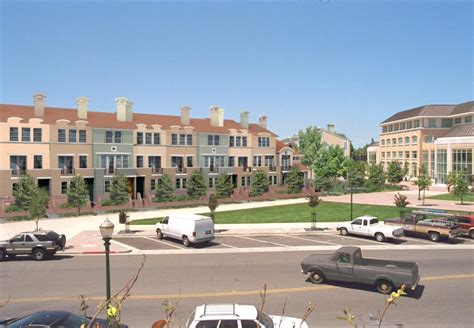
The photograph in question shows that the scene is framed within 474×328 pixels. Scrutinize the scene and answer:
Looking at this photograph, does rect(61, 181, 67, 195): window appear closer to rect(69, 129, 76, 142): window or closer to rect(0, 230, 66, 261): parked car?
rect(69, 129, 76, 142): window

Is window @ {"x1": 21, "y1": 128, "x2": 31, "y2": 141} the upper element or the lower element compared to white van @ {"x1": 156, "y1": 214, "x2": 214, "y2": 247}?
upper

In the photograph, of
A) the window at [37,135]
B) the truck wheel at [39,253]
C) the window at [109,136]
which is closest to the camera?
the truck wheel at [39,253]

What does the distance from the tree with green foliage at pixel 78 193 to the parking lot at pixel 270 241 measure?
14959 millimetres

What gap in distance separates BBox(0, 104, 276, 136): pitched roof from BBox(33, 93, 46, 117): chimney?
0.62m

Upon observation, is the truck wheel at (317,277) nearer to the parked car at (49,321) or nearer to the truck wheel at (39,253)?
the parked car at (49,321)

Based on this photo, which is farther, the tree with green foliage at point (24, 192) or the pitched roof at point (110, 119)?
the pitched roof at point (110, 119)

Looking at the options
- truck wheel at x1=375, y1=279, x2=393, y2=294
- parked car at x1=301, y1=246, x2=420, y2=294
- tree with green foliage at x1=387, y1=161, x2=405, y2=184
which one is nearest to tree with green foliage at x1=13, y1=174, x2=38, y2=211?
parked car at x1=301, y1=246, x2=420, y2=294

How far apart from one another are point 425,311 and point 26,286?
1710 cm

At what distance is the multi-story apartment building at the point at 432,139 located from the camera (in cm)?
7081

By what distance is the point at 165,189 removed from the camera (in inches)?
2008

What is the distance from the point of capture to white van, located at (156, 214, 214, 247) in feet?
85.2

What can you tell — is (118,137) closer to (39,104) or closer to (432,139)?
(39,104)

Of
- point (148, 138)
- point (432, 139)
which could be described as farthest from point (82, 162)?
point (432, 139)

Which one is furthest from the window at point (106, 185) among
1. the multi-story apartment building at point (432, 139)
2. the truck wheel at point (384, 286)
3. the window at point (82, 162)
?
the multi-story apartment building at point (432, 139)
